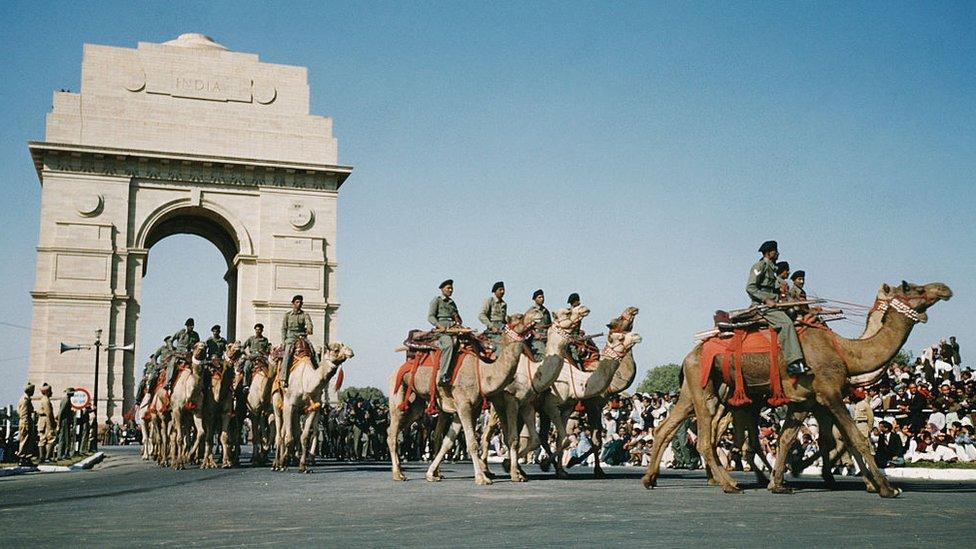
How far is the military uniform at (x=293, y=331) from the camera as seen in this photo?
67.8 feet

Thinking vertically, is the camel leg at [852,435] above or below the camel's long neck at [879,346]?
below

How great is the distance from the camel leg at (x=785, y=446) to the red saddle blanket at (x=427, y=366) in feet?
16.2

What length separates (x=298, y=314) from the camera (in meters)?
22.0

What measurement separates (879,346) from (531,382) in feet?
19.8

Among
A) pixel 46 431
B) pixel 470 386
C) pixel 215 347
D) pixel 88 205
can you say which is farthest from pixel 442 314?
pixel 88 205

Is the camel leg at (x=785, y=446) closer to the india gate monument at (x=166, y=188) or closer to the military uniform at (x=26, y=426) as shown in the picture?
the military uniform at (x=26, y=426)

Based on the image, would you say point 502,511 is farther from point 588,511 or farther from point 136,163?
point 136,163

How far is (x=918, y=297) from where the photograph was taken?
40.9 ft

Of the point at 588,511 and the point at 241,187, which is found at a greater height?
the point at 241,187

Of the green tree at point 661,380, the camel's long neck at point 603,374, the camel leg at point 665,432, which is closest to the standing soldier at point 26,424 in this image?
the camel's long neck at point 603,374

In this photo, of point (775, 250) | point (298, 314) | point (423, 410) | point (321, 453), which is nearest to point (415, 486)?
point (423, 410)

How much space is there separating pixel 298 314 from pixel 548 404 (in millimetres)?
6483

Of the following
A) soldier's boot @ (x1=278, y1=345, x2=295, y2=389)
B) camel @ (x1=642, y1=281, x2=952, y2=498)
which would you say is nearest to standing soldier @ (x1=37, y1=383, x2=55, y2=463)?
soldier's boot @ (x1=278, y1=345, x2=295, y2=389)

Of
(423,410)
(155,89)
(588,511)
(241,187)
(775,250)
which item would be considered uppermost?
(155,89)
